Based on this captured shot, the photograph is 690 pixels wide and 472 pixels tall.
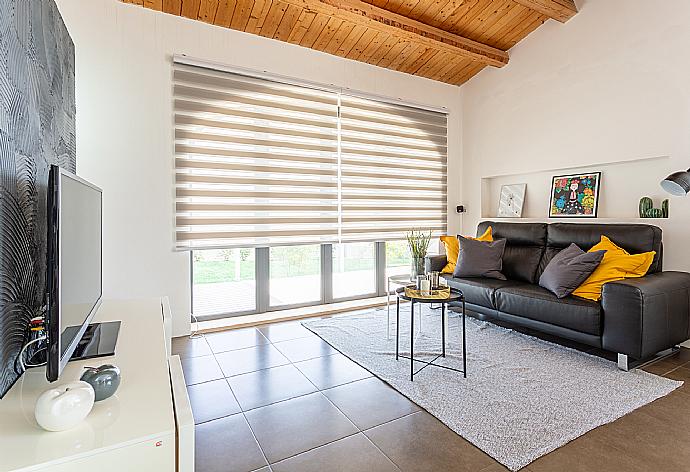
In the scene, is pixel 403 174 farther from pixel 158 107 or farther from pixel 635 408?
pixel 635 408

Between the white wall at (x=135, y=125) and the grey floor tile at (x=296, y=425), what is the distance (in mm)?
1812

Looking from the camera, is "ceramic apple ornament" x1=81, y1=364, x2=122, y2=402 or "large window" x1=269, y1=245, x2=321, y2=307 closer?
"ceramic apple ornament" x1=81, y1=364, x2=122, y2=402

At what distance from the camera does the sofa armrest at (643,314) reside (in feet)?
8.67

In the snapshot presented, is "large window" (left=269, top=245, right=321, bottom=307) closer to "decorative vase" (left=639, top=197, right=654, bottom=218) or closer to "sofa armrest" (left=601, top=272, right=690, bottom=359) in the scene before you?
"sofa armrest" (left=601, top=272, right=690, bottom=359)

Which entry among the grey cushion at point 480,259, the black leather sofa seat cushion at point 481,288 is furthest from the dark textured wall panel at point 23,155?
the grey cushion at point 480,259

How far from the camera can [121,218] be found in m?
3.42

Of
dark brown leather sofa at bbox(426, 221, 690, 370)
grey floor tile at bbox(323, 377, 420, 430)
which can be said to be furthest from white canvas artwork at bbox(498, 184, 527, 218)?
grey floor tile at bbox(323, 377, 420, 430)

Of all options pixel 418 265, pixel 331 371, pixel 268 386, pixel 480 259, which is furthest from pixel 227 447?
pixel 480 259

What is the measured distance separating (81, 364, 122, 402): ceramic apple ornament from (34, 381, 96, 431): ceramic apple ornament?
0.40 ft

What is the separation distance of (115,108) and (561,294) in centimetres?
403

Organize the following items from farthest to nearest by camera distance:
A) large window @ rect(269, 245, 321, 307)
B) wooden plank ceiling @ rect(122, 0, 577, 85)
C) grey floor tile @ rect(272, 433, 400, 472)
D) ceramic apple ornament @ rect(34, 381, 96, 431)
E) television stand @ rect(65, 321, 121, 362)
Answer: large window @ rect(269, 245, 321, 307)
wooden plank ceiling @ rect(122, 0, 577, 85)
grey floor tile @ rect(272, 433, 400, 472)
television stand @ rect(65, 321, 121, 362)
ceramic apple ornament @ rect(34, 381, 96, 431)

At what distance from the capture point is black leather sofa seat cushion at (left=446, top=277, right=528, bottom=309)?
3646 millimetres

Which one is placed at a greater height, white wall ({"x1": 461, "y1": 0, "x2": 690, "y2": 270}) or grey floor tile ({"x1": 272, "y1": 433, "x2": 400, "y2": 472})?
white wall ({"x1": 461, "y1": 0, "x2": 690, "y2": 270})

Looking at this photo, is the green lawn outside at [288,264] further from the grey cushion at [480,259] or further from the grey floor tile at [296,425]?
the grey floor tile at [296,425]
